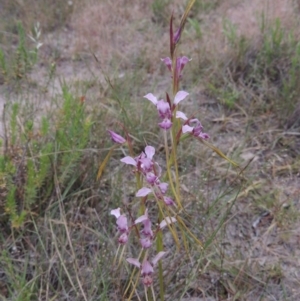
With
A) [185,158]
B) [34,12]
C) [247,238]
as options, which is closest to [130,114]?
[185,158]

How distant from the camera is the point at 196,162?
229 centimetres

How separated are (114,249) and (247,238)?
56 centimetres

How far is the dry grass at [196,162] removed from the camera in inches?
68.3

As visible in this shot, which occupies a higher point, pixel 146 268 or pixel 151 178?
pixel 151 178

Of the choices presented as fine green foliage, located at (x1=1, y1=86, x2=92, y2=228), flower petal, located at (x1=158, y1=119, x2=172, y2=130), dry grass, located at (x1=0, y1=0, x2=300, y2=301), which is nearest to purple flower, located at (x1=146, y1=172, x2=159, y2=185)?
flower petal, located at (x1=158, y1=119, x2=172, y2=130)

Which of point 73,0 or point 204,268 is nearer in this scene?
point 204,268

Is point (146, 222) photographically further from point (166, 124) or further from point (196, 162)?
point (196, 162)

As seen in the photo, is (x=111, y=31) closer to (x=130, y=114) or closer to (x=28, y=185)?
(x=130, y=114)

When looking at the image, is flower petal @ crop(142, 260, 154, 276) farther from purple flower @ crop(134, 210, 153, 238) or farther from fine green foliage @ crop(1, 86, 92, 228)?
fine green foliage @ crop(1, 86, 92, 228)

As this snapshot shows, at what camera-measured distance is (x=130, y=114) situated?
2.46 m

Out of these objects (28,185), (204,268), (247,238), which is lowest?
(247,238)

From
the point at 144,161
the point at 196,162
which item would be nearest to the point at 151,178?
the point at 144,161

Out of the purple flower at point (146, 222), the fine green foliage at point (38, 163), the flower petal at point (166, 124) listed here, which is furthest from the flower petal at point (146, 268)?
the fine green foliage at point (38, 163)

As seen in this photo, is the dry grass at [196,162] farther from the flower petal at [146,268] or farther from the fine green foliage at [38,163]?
the flower petal at [146,268]
